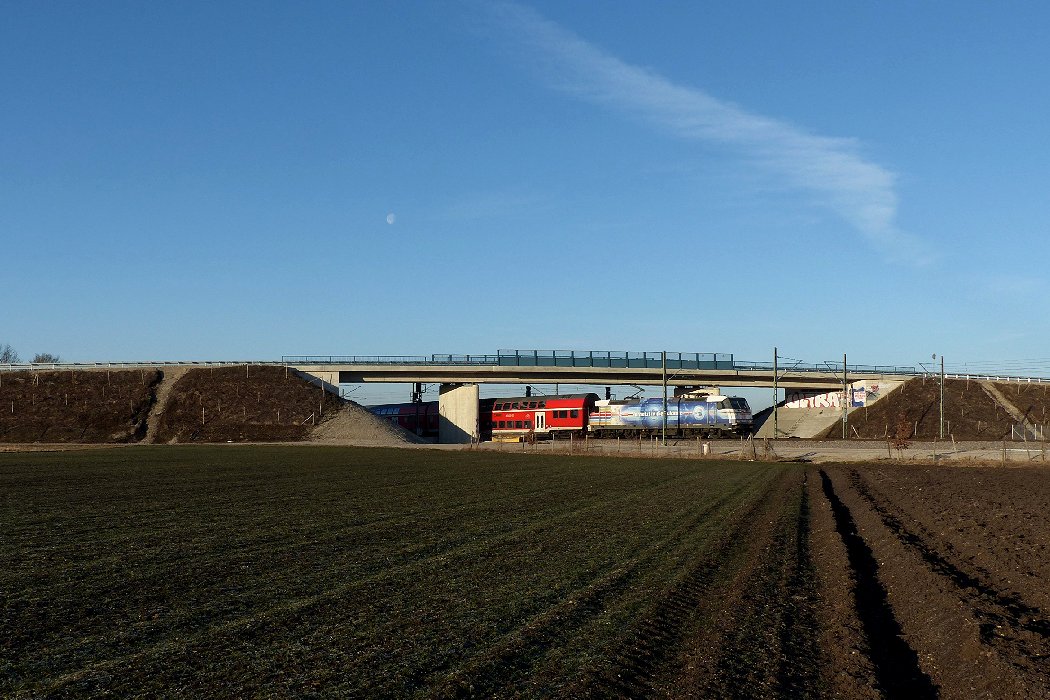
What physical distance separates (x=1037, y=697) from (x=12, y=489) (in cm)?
3503

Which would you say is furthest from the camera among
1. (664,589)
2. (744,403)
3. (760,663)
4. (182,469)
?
(744,403)

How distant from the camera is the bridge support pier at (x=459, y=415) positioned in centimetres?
10769

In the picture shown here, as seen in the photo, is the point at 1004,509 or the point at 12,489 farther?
the point at 12,489

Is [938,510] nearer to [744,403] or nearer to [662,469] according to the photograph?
[662,469]

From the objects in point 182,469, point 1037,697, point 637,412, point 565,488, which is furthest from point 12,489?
point 637,412

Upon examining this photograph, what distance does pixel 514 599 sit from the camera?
13672 mm

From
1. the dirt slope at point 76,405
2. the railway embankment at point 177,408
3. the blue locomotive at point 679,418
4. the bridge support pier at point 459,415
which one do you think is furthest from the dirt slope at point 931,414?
the dirt slope at point 76,405

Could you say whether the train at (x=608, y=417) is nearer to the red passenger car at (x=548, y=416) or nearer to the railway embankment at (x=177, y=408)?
the red passenger car at (x=548, y=416)

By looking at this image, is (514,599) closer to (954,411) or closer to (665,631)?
(665,631)

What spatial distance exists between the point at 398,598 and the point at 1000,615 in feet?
29.8

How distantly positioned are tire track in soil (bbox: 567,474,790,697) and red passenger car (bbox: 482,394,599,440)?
269 feet

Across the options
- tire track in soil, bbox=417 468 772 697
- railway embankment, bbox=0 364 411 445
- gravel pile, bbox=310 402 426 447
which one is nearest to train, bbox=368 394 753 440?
gravel pile, bbox=310 402 426 447

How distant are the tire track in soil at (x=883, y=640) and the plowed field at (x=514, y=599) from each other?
0.05 metres

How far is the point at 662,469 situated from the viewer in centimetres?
5375
